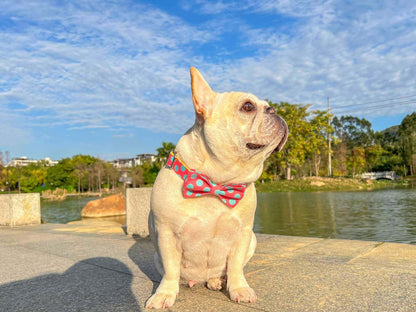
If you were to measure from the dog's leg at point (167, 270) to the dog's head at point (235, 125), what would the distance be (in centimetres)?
71

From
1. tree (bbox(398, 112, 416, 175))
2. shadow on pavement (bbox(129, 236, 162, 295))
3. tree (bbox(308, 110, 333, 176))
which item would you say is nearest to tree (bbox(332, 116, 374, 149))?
tree (bbox(398, 112, 416, 175))

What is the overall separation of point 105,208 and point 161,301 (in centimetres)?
1629

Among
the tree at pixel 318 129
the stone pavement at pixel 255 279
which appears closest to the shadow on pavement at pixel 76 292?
the stone pavement at pixel 255 279

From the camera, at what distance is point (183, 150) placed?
2.52 m

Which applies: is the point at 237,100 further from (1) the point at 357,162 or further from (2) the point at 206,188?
(1) the point at 357,162

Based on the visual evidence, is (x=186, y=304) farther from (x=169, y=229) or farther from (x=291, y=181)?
(x=291, y=181)

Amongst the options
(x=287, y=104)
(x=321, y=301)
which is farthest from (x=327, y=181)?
(x=321, y=301)

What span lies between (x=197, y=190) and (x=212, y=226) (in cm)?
30

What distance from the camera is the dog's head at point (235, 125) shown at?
228 centimetres

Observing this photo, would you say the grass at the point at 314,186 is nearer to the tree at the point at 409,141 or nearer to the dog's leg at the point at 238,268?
the tree at the point at 409,141

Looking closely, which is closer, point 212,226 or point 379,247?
point 212,226

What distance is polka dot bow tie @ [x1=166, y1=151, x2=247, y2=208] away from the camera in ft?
7.59

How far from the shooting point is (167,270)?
98.7 inches

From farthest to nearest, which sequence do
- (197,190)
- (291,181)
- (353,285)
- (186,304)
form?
(291,181) < (353,285) < (186,304) < (197,190)
